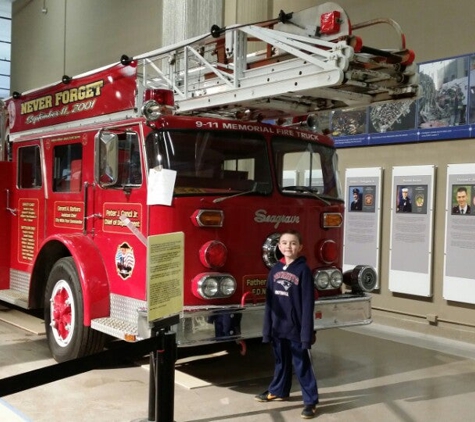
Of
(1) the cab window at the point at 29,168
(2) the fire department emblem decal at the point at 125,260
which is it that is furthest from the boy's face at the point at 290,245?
(1) the cab window at the point at 29,168

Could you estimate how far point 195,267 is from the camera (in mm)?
4801

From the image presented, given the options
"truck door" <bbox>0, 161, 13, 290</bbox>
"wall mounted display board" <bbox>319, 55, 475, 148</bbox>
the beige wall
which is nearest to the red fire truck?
"truck door" <bbox>0, 161, 13, 290</bbox>

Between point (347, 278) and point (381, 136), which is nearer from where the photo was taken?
point (347, 278)

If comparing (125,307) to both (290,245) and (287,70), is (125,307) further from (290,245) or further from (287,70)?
(287,70)

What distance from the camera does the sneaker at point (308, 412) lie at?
450 cm

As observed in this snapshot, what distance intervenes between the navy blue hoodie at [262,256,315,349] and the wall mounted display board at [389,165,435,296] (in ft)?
11.5

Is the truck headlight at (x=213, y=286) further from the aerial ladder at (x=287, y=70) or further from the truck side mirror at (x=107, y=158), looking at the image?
the aerial ladder at (x=287, y=70)

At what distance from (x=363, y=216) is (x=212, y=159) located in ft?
13.0

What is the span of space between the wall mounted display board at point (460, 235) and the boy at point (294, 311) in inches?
130


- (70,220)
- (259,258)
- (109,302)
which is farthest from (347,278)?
(70,220)

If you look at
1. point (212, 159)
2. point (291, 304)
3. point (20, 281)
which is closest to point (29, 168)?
point (20, 281)

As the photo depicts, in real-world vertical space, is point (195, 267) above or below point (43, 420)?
above

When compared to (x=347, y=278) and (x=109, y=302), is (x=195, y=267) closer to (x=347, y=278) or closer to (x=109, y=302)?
(x=109, y=302)

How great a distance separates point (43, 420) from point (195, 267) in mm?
1520
